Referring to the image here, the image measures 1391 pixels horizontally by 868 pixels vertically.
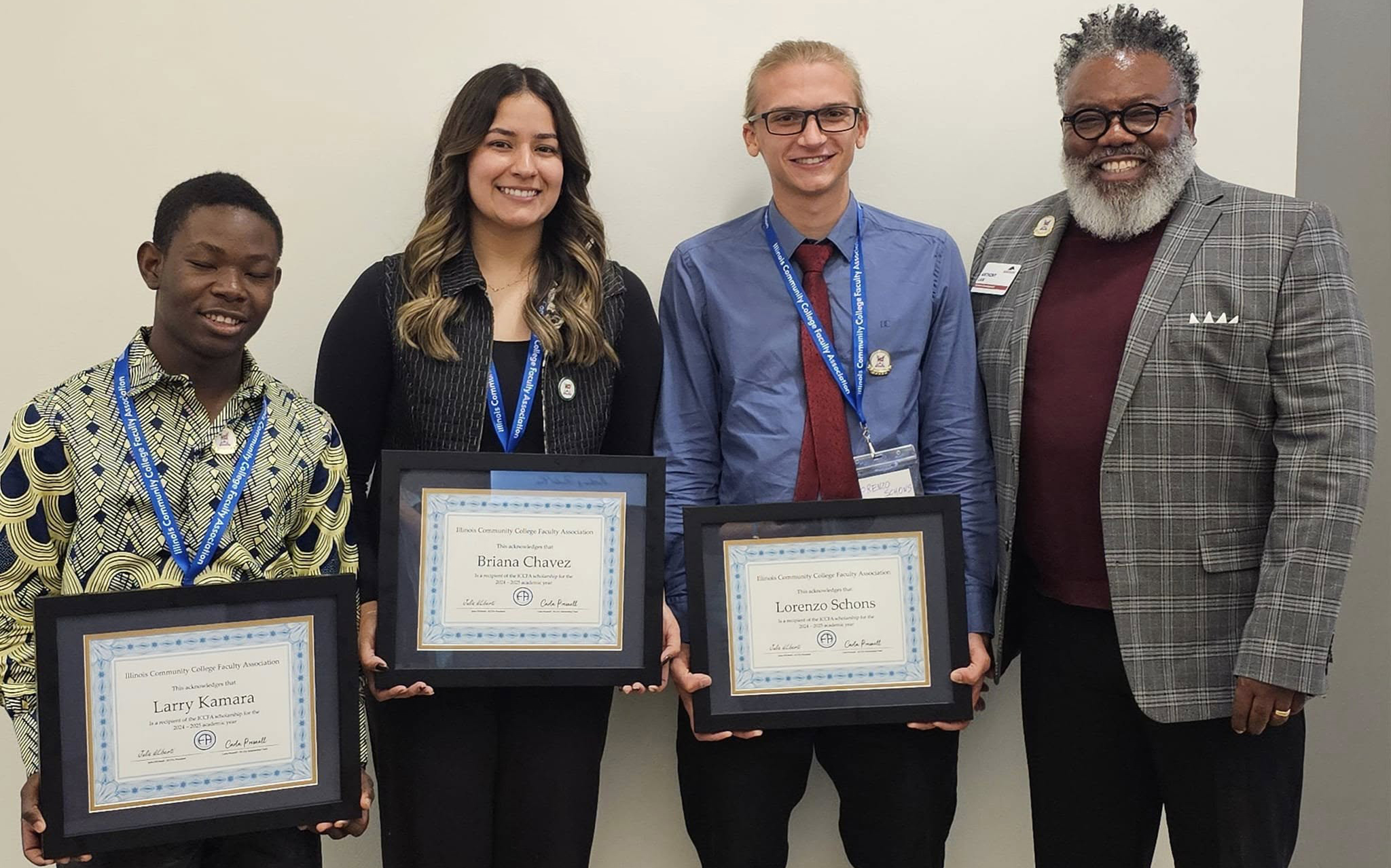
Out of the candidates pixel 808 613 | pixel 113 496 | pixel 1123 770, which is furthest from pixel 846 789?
pixel 113 496

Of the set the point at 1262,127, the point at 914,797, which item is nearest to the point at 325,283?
the point at 914,797

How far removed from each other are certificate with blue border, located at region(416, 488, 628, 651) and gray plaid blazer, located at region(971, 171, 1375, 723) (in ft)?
3.40

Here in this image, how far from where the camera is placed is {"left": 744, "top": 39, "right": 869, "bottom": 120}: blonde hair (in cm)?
239

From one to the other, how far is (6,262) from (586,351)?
1.57m

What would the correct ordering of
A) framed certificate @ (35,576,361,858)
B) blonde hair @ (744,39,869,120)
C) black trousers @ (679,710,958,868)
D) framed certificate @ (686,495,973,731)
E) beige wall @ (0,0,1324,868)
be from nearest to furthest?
framed certificate @ (35,576,361,858) → framed certificate @ (686,495,973,731) → black trousers @ (679,710,958,868) → blonde hair @ (744,39,869,120) → beige wall @ (0,0,1324,868)

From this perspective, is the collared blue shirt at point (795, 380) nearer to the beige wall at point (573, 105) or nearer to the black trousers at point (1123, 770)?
the black trousers at point (1123, 770)

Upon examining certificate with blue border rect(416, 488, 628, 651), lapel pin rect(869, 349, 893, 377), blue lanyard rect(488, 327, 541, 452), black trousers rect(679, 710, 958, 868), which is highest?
lapel pin rect(869, 349, 893, 377)

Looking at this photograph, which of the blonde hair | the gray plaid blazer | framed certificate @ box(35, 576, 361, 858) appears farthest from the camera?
the blonde hair

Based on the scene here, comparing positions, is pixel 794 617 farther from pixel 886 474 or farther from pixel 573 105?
pixel 573 105

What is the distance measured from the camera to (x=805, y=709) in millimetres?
2160

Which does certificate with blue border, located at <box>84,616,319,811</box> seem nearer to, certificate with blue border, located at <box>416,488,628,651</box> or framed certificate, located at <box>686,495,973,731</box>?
certificate with blue border, located at <box>416,488,628,651</box>

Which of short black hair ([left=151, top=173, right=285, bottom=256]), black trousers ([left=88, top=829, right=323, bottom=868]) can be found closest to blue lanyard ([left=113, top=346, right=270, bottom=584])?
short black hair ([left=151, top=173, right=285, bottom=256])

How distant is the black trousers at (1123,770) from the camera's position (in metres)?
2.11

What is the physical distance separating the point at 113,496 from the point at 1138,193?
209cm
